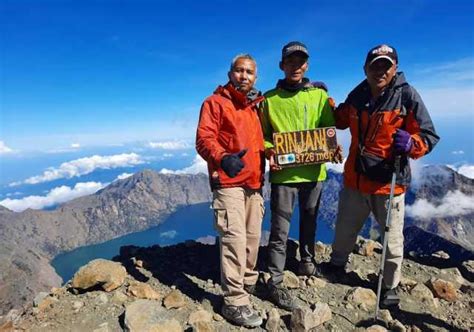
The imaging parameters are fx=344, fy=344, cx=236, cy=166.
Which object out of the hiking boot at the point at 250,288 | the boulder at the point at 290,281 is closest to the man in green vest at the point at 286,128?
the hiking boot at the point at 250,288

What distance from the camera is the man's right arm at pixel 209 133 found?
5762mm

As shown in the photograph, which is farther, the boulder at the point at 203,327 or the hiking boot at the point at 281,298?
the hiking boot at the point at 281,298

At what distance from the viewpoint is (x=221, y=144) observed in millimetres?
6195

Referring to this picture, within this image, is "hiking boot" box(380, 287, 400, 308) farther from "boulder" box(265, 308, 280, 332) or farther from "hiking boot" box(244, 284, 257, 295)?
"hiking boot" box(244, 284, 257, 295)

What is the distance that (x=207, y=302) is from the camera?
6645 mm

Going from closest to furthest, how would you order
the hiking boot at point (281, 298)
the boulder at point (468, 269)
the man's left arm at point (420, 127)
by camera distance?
the man's left arm at point (420, 127) → the hiking boot at point (281, 298) → the boulder at point (468, 269)

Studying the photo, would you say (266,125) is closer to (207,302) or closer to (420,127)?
(420,127)

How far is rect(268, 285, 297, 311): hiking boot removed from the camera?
256 inches

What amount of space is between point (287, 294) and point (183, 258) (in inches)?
142

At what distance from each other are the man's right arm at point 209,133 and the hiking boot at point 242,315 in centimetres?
258

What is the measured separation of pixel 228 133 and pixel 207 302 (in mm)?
3281

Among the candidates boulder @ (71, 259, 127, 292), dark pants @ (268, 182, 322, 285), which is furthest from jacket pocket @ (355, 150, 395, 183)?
boulder @ (71, 259, 127, 292)

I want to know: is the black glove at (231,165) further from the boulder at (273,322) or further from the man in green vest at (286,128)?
the boulder at (273,322)

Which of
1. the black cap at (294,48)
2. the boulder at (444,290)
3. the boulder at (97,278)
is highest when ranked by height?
the black cap at (294,48)
